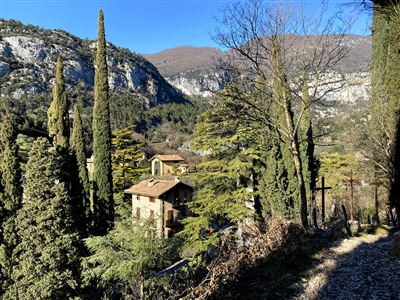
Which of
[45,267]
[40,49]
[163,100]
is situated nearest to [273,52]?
[45,267]

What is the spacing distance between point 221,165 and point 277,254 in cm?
731

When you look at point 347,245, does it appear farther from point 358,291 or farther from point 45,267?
point 45,267

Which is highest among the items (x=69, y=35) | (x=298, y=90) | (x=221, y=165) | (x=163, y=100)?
(x=69, y=35)

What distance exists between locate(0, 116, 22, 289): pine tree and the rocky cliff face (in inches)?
2606

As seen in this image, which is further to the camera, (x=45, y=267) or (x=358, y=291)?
(x=45, y=267)

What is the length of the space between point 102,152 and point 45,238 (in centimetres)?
1224

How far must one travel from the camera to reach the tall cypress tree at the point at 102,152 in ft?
62.3

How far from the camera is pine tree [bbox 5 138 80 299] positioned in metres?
8.34

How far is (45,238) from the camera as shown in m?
8.73

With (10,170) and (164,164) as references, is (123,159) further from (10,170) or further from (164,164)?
(10,170)

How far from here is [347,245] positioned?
1149cm

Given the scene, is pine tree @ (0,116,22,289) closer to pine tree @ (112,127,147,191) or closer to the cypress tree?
the cypress tree

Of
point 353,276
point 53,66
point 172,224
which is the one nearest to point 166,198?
point 172,224

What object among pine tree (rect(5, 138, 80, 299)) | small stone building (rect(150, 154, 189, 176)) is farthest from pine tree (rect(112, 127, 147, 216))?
pine tree (rect(5, 138, 80, 299))
